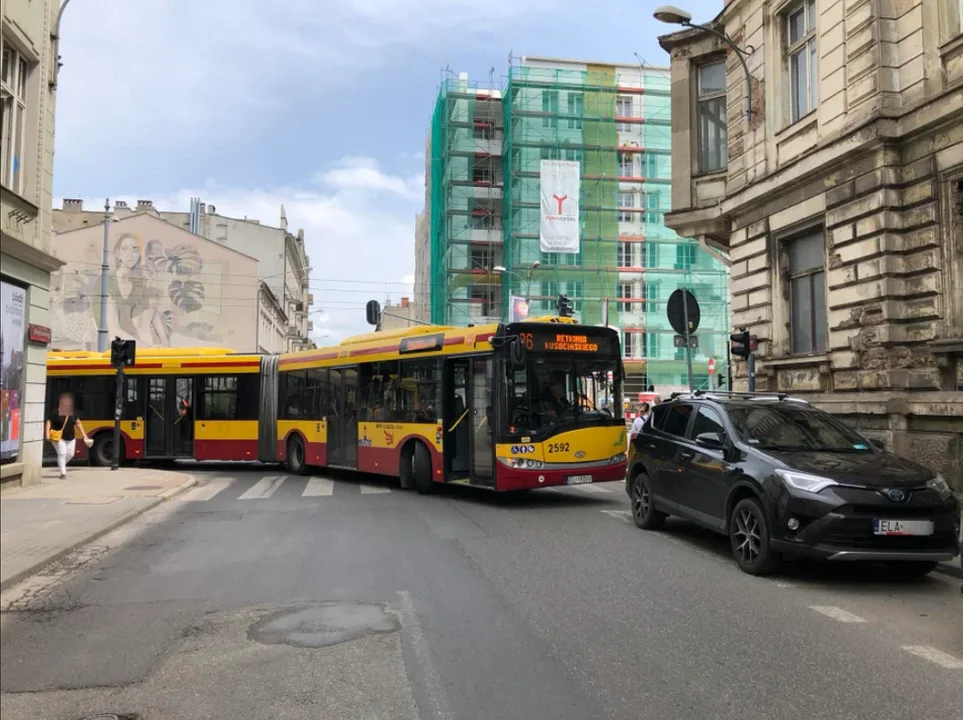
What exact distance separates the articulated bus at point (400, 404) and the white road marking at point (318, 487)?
47 centimetres

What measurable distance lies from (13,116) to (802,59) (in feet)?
48.7

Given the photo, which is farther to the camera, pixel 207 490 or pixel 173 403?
pixel 173 403

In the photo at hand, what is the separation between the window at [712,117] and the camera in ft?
62.5

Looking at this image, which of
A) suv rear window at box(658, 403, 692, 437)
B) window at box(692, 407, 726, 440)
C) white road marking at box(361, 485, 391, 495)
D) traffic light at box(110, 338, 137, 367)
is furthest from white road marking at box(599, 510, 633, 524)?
traffic light at box(110, 338, 137, 367)

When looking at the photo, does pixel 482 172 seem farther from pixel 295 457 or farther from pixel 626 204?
pixel 295 457

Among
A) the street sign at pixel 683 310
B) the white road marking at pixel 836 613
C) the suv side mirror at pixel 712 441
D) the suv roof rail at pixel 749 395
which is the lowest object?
the white road marking at pixel 836 613

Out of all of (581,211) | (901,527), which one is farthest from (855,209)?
(581,211)

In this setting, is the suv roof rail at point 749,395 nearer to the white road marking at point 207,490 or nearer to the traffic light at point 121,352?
the white road marking at point 207,490

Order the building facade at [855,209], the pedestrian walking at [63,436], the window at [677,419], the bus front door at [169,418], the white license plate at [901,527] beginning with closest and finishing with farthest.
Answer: the white license plate at [901,527] → the window at [677,419] → the building facade at [855,209] → the pedestrian walking at [63,436] → the bus front door at [169,418]

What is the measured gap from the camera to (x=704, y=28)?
1659cm

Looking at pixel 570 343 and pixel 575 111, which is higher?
pixel 575 111

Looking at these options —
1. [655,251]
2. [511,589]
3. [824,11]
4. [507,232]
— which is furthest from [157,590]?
[655,251]

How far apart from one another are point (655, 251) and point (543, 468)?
39.9 metres

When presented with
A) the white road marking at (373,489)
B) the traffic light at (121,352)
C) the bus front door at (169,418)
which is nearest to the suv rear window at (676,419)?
the white road marking at (373,489)
